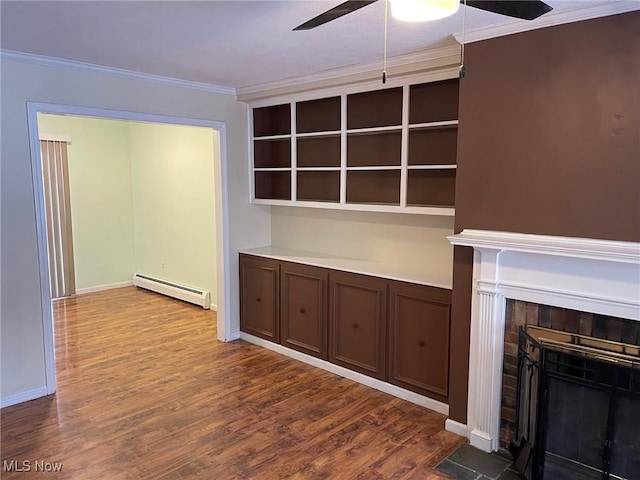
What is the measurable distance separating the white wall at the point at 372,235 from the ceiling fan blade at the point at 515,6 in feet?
6.52

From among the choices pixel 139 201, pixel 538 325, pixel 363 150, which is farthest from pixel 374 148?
pixel 139 201

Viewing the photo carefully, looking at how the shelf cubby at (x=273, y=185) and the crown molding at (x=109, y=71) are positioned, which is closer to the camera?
the crown molding at (x=109, y=71)

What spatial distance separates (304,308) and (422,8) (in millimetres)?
2991

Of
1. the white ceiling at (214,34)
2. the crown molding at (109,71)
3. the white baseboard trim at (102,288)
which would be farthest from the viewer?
the white baseboard trim at (102,288)

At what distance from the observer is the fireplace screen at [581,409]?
2182mm

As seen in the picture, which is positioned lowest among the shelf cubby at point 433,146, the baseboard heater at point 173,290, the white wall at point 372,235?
the baseboard heater at point 173,290

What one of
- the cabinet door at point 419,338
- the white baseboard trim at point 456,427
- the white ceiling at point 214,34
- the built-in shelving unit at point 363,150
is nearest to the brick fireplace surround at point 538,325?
the white baseboard trim at point 456,427

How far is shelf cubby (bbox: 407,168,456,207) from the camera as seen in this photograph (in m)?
3.55

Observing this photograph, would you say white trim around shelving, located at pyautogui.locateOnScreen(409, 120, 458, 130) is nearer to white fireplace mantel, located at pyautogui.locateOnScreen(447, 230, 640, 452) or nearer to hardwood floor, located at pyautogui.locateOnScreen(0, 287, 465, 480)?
white fireplace mantel, located at pyautogui.locateOnScreen(447, 230, 640, 452)

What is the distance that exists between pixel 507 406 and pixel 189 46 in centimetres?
293

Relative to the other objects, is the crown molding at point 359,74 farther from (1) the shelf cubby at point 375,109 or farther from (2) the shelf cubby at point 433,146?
(2) the shelf cubby at point 433,146

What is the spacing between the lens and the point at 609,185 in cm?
225

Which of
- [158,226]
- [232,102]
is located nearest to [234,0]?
[232,102]

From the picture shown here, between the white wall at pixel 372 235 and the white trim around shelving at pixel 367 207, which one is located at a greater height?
the white trim around shelving at pixel 367 207
